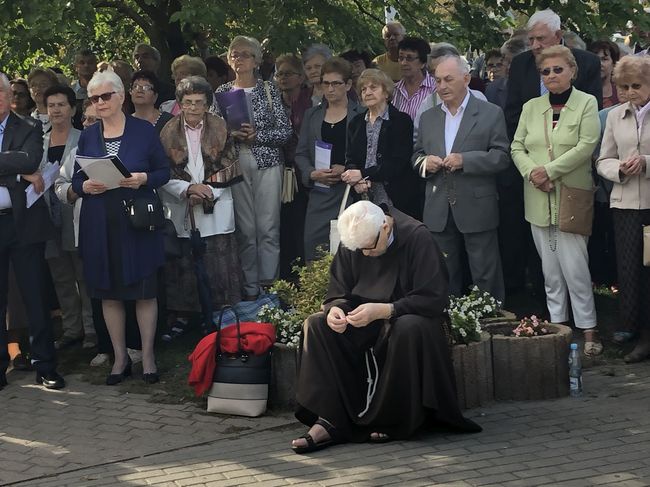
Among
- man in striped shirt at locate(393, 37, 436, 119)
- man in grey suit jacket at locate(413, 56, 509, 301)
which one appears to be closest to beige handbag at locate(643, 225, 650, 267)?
man in grey suit jacket at locate(413, 56, 509, 301)

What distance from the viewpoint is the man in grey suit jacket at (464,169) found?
941cm

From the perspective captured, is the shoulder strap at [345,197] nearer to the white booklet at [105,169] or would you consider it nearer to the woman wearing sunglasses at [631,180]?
the white booklet at [105,169]

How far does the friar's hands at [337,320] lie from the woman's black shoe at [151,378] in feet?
6.67

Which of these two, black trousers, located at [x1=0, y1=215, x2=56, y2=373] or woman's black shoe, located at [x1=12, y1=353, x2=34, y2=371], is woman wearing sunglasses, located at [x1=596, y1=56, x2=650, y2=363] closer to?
black trousers, located at [x1=0, y1=215, x2=56, y2=373]

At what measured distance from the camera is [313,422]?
7.66 m

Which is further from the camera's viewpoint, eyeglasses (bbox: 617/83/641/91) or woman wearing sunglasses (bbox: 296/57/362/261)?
woman wearing sunglasses (bbox: 296/57/362/261)

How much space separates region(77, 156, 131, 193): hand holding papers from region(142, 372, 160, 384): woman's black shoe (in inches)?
53.3

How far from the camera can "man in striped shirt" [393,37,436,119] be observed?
10.8 m

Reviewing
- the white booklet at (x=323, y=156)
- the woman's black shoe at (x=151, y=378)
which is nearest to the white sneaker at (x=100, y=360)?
the woman's black shoe at (x=151, y=378)

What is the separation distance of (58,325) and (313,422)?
404cm

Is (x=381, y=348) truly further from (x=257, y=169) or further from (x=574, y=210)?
(x=257, y=169)

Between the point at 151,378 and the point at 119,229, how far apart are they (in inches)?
42.6

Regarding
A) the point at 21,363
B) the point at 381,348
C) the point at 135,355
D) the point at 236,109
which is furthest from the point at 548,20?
the point at 21,363

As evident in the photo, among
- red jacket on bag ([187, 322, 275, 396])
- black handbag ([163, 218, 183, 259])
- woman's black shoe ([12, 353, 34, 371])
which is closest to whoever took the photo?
red jacket on bag ([187, 322, 275, 396])
